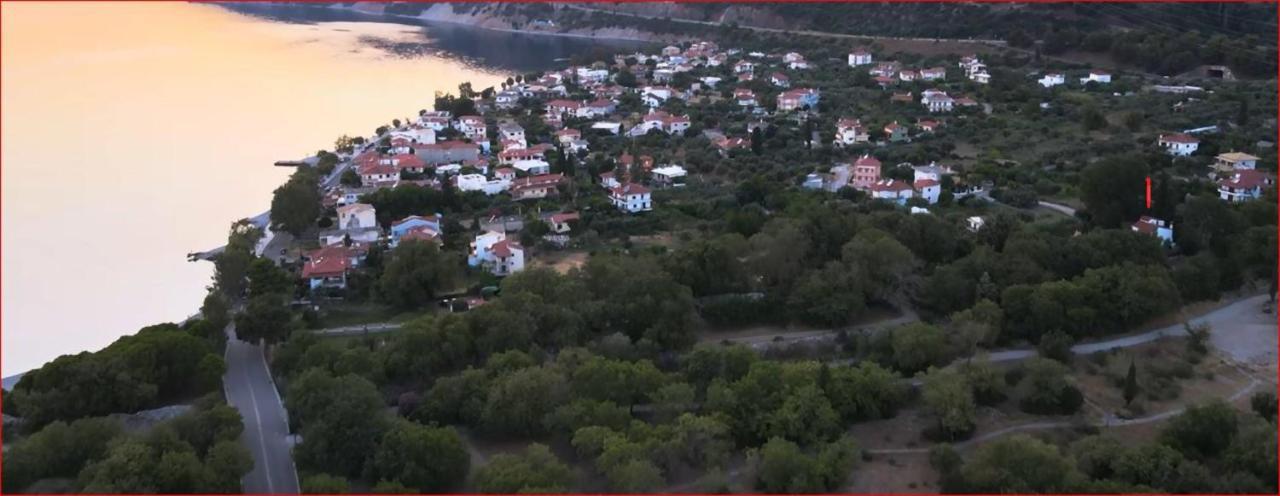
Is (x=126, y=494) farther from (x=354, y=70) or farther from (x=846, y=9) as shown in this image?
(x=846, y=9)

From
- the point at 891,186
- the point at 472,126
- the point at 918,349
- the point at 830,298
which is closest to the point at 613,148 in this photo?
the point at 472,126

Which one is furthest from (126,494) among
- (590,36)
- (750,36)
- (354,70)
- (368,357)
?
(590,36)

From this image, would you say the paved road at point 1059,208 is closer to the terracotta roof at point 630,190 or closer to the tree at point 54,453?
the terracotta roof at point 630,190

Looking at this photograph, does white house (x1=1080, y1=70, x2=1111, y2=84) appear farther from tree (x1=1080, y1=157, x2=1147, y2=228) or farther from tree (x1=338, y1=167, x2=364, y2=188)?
tree (x1=338, y1=167, x2=364, y2=188)

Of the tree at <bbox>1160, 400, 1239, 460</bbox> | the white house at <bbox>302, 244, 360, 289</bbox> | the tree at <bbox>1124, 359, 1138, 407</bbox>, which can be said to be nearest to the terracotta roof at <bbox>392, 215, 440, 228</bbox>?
the white house at <bbox>302, 244, 360, 289</bbox>

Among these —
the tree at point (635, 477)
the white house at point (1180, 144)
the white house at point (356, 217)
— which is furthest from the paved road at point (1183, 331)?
the white house at point (356, 217)
